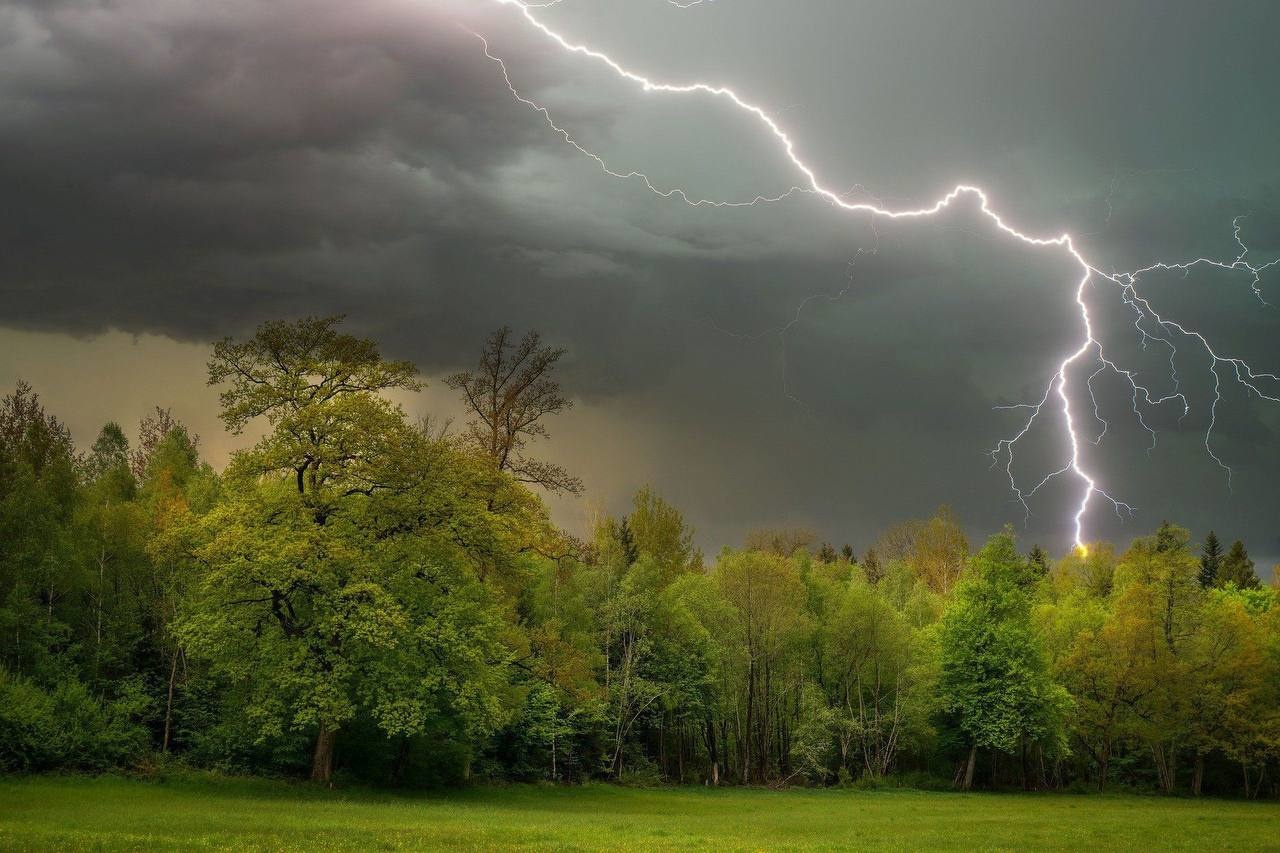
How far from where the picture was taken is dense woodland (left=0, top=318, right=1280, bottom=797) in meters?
36.8

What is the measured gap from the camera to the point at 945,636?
6662 centimetres

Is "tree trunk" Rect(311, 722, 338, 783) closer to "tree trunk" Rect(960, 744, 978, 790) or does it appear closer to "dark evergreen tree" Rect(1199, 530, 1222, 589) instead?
"tree trunk" Rect(960, 744, 978, 790)

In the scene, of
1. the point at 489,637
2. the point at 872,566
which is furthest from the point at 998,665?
the point at 872,566

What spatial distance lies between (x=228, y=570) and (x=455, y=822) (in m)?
12.1

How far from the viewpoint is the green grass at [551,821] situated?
74.9ft

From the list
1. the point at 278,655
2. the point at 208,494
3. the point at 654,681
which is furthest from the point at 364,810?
the point at 654,681

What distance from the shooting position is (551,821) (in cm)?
3294

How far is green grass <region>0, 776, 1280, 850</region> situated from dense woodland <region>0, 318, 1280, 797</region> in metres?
2.98

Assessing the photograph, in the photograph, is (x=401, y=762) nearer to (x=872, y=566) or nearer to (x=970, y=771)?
(x=970, y=771)

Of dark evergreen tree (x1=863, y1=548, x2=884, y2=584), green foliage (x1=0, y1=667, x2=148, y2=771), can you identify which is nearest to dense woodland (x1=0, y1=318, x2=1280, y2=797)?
green foliage (x1=0, y1=667, x2=148, y2=771)

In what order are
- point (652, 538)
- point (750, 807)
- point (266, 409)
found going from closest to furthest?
point (266, 409)
point (750, 807)
point (652, 538)

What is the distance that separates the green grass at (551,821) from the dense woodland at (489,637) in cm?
298

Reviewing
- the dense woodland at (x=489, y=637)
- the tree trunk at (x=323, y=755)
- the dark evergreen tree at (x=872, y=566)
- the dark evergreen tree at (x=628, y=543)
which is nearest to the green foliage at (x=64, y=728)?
the dense woodland at (x=489, y=637)

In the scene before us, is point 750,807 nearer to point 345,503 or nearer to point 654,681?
point 654,681
